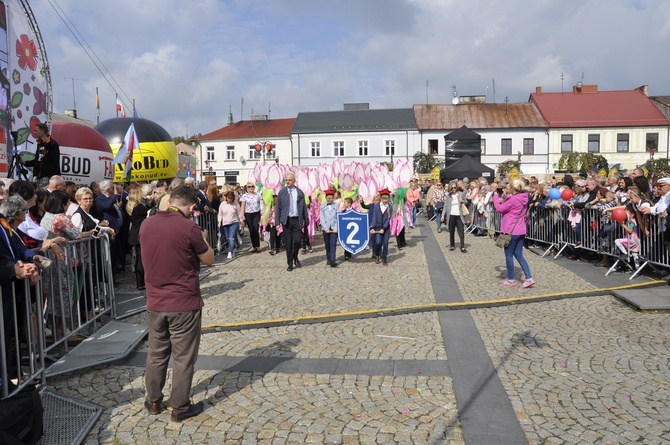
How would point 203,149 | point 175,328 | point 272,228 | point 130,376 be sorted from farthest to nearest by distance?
1. point 203,149
2. point 272,228
3. point 130,376
4. point 175,328

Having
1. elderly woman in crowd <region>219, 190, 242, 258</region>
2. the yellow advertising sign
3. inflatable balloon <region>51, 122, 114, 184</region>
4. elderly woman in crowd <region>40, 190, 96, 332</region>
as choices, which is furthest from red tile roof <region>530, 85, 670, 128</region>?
elderly woman in crowd <region>40, 190, 96, 332</region>

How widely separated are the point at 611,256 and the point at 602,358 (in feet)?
18.6

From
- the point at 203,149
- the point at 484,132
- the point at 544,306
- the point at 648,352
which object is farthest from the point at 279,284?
the point at 203,149

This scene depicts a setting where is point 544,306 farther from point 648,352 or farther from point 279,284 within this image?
point 279,284

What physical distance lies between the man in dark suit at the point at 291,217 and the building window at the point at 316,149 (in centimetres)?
4802

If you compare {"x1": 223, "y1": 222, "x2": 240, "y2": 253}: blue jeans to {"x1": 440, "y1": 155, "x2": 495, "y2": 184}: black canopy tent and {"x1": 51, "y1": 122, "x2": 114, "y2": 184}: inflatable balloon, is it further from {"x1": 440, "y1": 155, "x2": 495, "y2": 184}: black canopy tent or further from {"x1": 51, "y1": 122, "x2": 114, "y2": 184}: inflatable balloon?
{"x1": 440, "y1": 155, "x2": 495, "y2": 184}: black canopy tent

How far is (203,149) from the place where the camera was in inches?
2469

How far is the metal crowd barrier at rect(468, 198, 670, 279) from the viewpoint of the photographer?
28.7ft

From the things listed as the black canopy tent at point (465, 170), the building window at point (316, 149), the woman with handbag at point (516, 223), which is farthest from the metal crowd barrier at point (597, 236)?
the building window at point (316, 149)

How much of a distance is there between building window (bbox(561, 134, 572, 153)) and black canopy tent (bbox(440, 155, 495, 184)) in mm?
35794

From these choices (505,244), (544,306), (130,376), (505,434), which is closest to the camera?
(505,434)

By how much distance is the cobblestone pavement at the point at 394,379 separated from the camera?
153 inches

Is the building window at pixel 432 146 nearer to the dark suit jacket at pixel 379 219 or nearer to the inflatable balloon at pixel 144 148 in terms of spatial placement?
the inflatable balloon at pixel 144 148

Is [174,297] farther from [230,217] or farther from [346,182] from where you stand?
[346,182]
